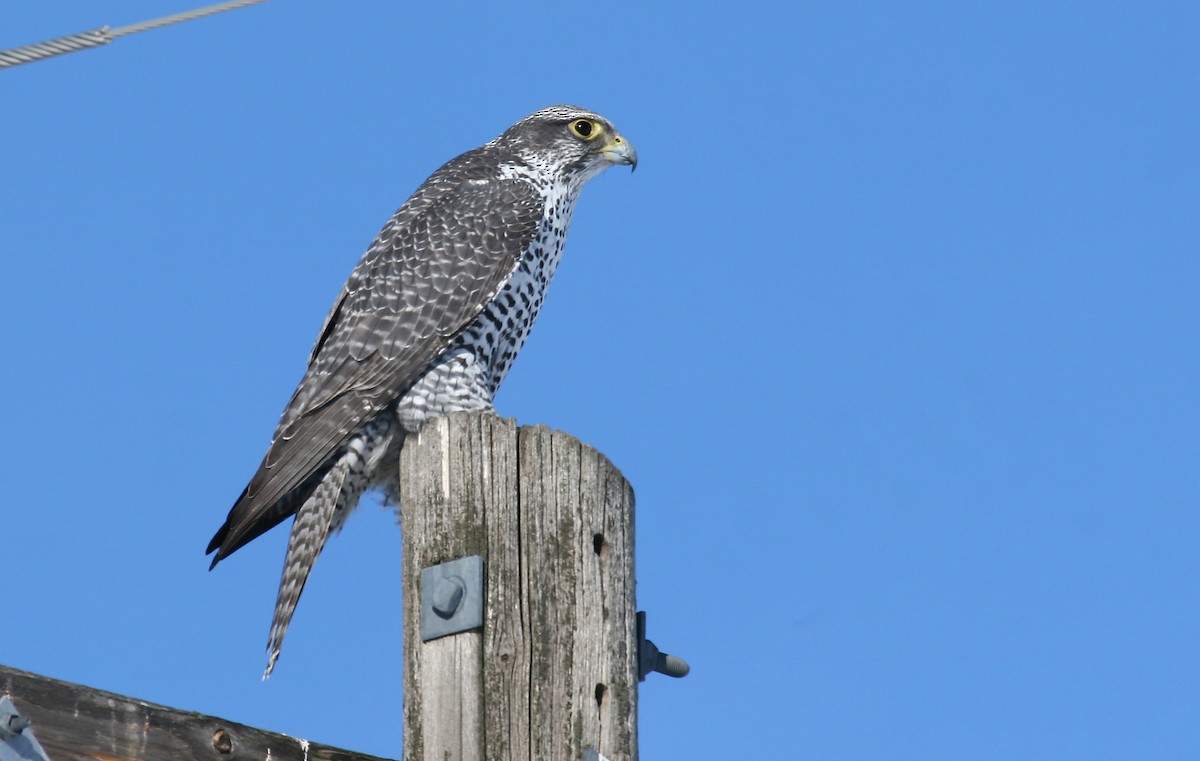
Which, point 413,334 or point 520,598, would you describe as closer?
point 520,598

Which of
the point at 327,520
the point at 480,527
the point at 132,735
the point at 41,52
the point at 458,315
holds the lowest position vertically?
the point at 132,735

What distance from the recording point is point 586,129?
718cm

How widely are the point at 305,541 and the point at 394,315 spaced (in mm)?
1089

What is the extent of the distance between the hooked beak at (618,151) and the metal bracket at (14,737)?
16.2ft

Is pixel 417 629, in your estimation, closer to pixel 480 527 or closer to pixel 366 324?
pixel 480 527

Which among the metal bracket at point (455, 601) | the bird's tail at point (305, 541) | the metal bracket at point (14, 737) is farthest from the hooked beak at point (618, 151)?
the metal bracket at point (14, 737)

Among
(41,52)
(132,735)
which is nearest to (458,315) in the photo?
(132,735)

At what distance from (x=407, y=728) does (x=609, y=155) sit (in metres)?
4.35

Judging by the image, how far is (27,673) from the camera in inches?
106

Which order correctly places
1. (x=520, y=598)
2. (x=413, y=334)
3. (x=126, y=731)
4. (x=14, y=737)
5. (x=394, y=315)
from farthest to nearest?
(x=394, y=315), (x=413, y=334), (x=520, y=598), (x=126, y=731), (x=14, y=737)

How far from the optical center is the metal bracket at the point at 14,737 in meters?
2.57

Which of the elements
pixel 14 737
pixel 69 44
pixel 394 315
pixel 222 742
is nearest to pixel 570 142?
pixel 394 315

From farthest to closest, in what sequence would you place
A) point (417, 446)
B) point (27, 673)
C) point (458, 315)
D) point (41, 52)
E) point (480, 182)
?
point (480, 182) < point (458, 315) < point (417, 446) < point (27, 673) < point (41, 52)

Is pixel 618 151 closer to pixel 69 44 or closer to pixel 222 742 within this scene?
pixel 222 742
